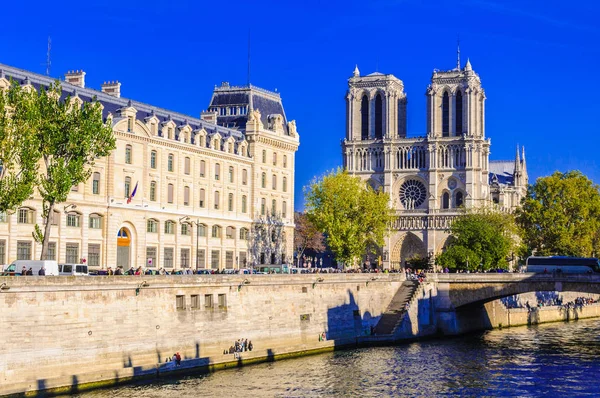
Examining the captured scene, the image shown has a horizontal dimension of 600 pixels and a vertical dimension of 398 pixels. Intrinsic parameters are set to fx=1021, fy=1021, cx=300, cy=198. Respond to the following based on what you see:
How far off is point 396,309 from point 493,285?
9611 millimetres

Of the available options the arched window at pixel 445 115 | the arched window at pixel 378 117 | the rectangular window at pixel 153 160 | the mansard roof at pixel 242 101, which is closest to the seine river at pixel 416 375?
the rectangular window at pixel 153 160

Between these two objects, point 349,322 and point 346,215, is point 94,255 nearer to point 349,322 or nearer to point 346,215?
point 349,322

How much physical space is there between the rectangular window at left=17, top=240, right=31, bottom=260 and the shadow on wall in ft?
79.8

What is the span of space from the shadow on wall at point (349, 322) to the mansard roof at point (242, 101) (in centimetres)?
3178

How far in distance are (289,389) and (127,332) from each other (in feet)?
35.9

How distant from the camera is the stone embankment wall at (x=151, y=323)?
56.4 metres

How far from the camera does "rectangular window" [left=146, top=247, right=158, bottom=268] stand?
93.4 m

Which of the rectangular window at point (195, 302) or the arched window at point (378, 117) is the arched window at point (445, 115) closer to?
the arched window at point (378, 117)

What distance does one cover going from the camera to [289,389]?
59688 millimetres

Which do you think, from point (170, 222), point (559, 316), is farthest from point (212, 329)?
point (559, 316)

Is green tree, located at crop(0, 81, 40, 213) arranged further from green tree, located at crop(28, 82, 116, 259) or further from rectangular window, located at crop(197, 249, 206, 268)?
rectangular window, located at crop(197, 249, 206, 268)

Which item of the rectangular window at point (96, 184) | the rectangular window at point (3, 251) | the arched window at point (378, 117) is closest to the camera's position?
the rectangular window at point (3, 251)

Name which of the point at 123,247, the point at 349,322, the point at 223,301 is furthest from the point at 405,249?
the point at 223,301

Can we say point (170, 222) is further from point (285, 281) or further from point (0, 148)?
point (0, 148)
